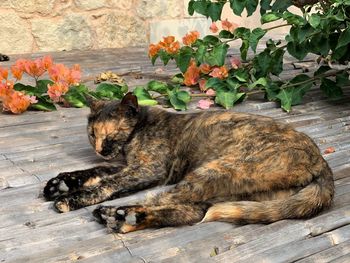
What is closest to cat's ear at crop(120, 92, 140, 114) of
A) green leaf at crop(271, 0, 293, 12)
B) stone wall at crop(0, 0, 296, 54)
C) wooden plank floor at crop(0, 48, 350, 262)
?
wooden plank floor at crop(0, 48, 350, 262)

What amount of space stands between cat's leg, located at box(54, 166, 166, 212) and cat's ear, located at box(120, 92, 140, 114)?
0.41 metres

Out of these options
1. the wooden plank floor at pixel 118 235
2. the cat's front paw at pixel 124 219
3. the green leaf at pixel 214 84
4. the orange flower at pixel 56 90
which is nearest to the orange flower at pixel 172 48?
the green leaf at pixel 214 84

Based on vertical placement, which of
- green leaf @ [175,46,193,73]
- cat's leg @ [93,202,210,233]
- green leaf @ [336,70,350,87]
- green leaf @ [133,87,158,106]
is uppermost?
cat's leg @ [93,202,210,233]

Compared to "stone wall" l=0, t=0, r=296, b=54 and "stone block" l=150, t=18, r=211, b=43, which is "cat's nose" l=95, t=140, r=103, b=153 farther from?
"stone block" l=150, t=18, r=211, b=43

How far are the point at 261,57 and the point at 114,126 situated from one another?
1.82 metres

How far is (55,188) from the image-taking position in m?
2.76

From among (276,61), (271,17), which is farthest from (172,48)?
(271,17)

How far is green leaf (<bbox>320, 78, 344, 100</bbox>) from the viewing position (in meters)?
4.59

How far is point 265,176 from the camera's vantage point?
8.51 ft

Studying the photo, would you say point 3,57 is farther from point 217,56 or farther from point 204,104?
point 204,104

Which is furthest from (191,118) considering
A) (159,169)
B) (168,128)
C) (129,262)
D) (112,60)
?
(112,60)

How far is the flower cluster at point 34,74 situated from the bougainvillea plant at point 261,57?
0.54m

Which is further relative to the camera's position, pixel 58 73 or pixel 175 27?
pixel 175 27

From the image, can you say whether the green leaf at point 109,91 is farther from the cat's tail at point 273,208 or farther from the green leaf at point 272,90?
the cat's tail at point 273,208
